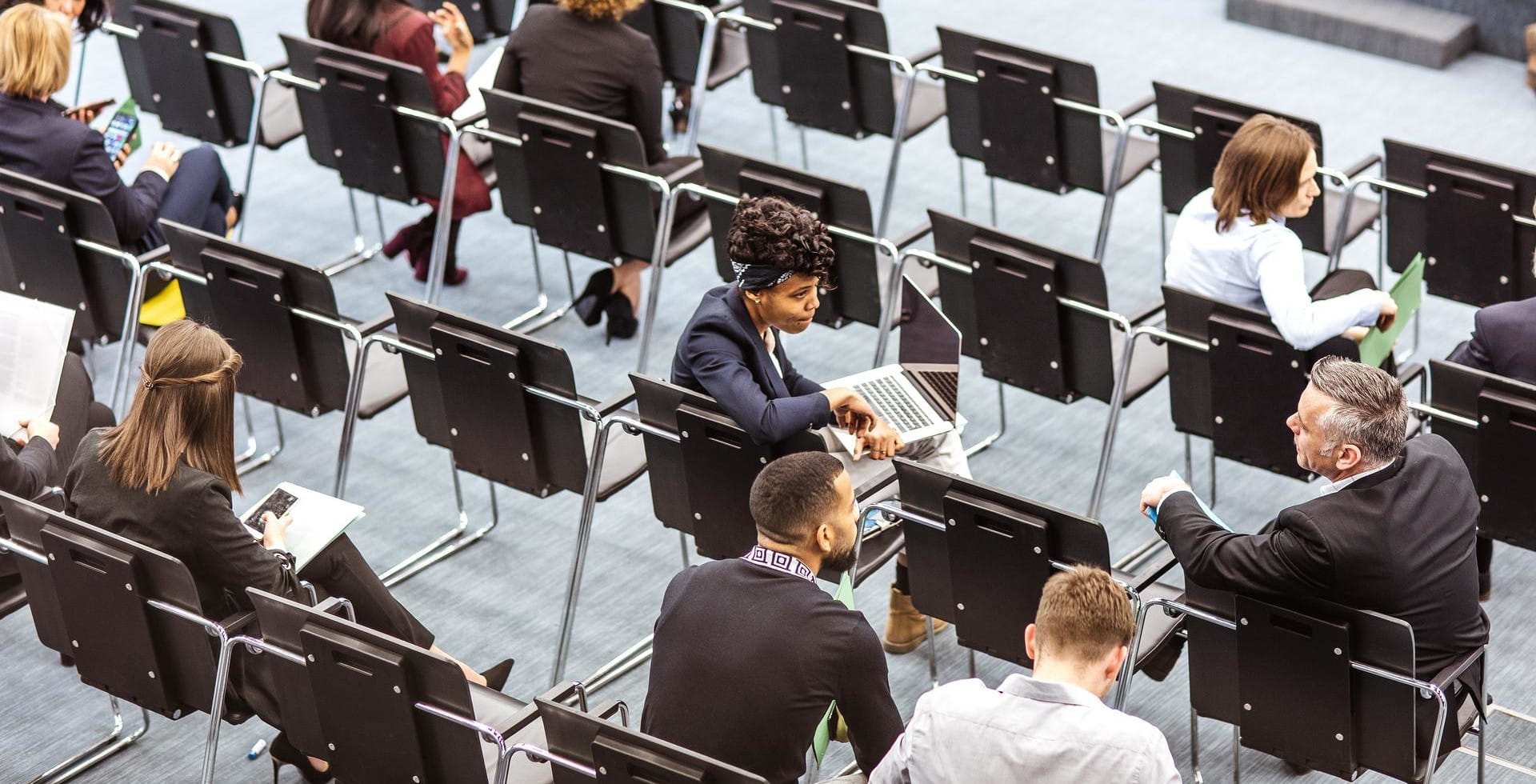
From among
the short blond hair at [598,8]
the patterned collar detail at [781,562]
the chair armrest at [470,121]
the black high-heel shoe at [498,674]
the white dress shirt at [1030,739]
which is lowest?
the black high-heel shoe at [498,674]

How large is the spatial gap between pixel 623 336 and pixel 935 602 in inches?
96.2

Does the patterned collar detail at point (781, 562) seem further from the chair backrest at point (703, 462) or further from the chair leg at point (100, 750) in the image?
the chair leg at point (100, 750)

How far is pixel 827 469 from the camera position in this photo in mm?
3205

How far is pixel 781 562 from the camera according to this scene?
314cm

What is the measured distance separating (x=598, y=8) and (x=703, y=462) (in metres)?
2.16

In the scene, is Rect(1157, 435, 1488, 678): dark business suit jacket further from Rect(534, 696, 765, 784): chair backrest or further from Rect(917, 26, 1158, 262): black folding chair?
Rect(917, 26, 1158, 262): black folding chair

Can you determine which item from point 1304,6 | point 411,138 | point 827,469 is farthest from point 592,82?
point 1304,6

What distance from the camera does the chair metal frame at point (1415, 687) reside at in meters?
3.29

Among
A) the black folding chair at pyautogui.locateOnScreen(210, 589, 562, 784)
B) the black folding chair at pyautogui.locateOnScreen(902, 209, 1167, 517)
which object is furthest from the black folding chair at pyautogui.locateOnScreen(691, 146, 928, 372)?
the black folding chair at pyautogui.locateOnScreen(210, 589, 562, 784)

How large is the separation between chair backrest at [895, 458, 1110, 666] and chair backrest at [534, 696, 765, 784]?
0.90 m

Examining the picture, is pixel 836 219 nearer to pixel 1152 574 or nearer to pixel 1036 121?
pixel 1036 121

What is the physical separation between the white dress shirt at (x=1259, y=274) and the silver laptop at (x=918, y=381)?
2.26ft

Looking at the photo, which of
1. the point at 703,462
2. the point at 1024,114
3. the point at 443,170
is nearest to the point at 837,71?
the point at 1024,114

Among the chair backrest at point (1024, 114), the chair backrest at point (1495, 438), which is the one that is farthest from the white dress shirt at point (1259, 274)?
the chair backrest at point (1024, 114)
